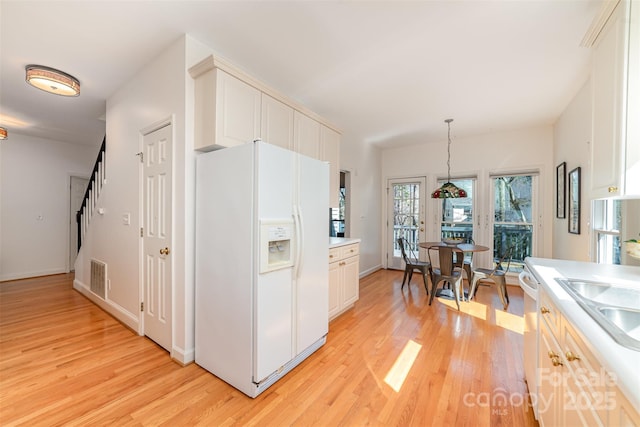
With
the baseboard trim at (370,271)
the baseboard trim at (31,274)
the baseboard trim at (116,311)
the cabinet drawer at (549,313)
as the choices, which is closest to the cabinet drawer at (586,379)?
the cabinet drawer at (549,313)

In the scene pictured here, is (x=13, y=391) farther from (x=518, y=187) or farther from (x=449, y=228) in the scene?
(x=518, y=187)

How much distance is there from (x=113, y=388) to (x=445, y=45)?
12.8 ft

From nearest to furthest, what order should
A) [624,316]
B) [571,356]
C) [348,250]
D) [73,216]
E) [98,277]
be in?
[571,356]
[624,316]
[348,250]
[98,277]
[73,216]

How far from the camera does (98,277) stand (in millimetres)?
3363

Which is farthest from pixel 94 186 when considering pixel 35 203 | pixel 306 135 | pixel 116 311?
pixel 306 135

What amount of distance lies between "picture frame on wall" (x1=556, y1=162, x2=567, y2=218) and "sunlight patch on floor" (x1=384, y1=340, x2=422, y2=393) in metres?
3.08

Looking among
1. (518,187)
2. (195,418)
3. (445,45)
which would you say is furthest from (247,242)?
(518,187)

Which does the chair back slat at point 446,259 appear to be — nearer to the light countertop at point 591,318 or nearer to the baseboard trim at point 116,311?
the light countertop at point 591,318

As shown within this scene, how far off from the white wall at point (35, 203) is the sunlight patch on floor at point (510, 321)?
7.64 meters

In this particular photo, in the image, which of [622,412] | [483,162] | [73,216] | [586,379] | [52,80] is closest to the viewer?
[622,412]

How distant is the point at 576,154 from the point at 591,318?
10.9 ft

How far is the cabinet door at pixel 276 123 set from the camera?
247cm

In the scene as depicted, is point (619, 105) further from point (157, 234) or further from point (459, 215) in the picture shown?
point (459, 215)

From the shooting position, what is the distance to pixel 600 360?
2.41 feet
